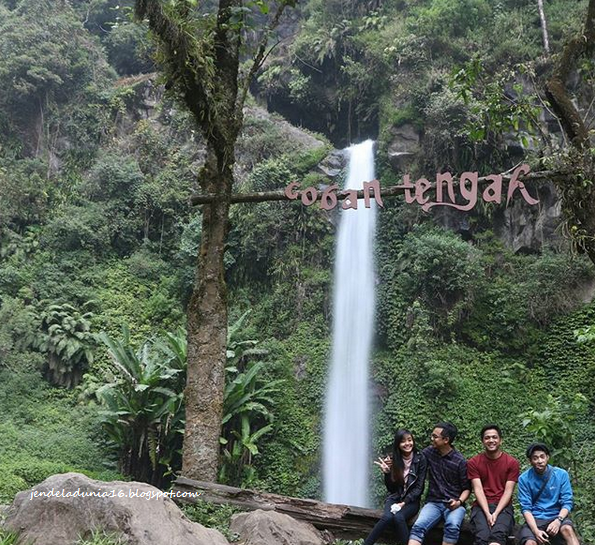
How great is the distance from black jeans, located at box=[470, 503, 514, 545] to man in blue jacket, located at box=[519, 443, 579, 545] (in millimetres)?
98

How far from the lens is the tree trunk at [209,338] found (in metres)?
5.22

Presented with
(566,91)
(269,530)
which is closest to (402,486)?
(269,530)

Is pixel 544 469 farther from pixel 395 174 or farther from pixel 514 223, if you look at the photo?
pixel 395 174

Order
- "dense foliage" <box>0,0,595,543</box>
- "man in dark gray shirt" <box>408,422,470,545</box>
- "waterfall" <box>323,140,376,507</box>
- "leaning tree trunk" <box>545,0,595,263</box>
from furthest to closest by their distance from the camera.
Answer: "waterfall" <box>323,140,376,507</box>, "dense foliage" <box>0,0,595,543</box>, "leaning tree trunk" <box>545,0,595,263</box>, "man in dark gray shirt" <box>408,422,470,545</box>

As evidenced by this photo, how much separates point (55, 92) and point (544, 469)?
1924 cm

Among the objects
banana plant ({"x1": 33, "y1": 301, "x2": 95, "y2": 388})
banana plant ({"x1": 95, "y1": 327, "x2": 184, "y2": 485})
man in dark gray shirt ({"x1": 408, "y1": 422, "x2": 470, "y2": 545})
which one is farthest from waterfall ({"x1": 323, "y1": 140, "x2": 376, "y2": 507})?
man in dark gray shirt ({"x1": 408, "y1": 422, "x2": 470, "y2": 545})

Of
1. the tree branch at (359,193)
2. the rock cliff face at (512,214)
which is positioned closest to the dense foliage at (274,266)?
the rock cliff face at (512,214)

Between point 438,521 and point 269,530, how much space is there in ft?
4.08

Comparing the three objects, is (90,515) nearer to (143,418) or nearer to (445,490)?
(445,490)

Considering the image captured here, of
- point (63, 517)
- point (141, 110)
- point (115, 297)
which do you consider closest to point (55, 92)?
point (141, 110)

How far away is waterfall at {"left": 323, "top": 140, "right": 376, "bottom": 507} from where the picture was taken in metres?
11.5

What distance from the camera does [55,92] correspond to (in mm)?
19047

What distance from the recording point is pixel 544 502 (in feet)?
13.5

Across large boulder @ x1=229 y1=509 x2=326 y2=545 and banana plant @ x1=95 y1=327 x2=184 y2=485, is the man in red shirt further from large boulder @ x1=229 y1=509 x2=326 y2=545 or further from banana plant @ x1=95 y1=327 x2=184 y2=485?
banana plant @ x1=95 y1=327 x2=184 y2=485
